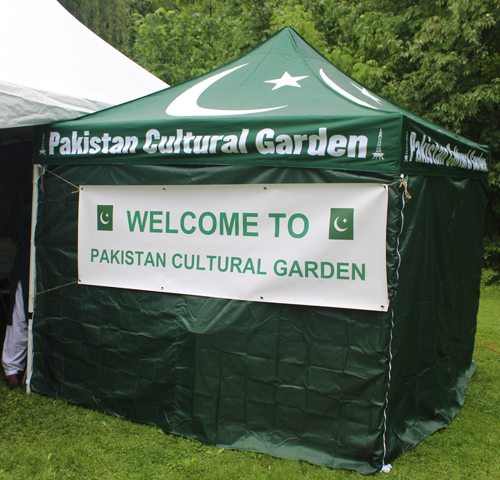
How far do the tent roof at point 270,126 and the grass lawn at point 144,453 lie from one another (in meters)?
1.87

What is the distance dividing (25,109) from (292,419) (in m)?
2.87

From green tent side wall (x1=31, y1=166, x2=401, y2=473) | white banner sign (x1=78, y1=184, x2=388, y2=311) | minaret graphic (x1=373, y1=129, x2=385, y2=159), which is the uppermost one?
minaret graphic (x1=373, y1=129, x2=385, y2=159)

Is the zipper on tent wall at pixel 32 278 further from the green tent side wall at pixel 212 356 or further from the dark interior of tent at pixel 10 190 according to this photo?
the dark interior of tent at pixel 10 190

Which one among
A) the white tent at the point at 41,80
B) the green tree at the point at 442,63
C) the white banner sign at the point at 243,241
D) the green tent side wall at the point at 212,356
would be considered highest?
the green tree at the point at 442,63

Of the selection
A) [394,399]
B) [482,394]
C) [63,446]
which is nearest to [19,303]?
[63,446]

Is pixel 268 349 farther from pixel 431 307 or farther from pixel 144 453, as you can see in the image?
pixel 431 307

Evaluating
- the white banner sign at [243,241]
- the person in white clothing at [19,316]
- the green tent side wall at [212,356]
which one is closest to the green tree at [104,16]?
the person in white clothing at [19,316]

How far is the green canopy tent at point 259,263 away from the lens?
9.50ft

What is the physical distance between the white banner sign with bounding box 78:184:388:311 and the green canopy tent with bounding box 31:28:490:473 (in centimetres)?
1

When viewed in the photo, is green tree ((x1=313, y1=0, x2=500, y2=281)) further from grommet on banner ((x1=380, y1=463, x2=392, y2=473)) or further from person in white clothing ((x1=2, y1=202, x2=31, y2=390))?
grommet on banner ((x1=380, y1=463, x2=392, y2=473))

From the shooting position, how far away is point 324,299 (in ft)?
9.71

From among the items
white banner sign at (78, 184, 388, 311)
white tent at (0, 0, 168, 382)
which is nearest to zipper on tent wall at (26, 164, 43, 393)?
white tent at (0, 0, 168, 382)

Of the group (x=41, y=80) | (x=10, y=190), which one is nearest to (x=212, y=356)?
(x=41, y=80)

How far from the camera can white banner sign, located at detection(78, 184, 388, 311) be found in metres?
2.89
